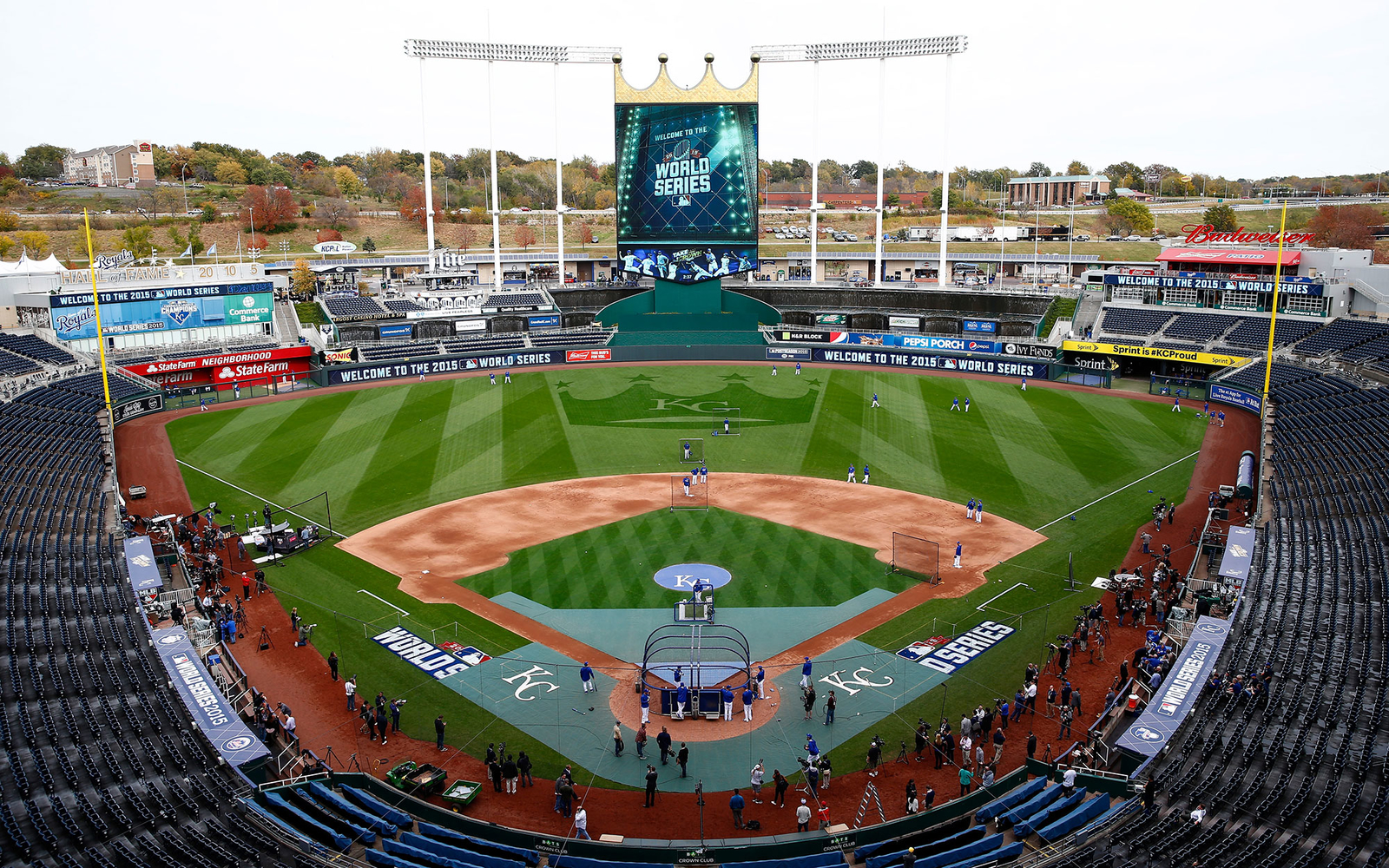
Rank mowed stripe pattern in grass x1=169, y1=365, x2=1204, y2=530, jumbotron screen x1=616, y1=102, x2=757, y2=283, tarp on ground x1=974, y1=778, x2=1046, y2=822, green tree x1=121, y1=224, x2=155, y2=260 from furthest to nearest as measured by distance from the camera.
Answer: green tree x1=121, y1=224, x2=155, y2=260 < jumbotron screen x1=616, y1=102, x2=757, y2=283 < mowed stripe pattern in grass x1=169, y1=365, x2=1204, y2=530 < tarp on ground x1=974, y1=778, x2=1046, y2=822

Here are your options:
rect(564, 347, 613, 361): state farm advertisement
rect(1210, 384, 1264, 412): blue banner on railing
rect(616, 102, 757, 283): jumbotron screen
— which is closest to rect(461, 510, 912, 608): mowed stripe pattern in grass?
rect(1210, 384, 1264, 412): blue banner on railing

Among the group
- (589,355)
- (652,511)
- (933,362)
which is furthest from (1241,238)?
(652,511)

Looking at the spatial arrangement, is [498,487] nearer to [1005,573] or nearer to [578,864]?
[1005,573]

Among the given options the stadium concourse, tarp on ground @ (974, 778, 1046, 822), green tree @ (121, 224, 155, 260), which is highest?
green tree @ (121, 224, 155, 260)

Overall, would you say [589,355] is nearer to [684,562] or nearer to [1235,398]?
[684,562]

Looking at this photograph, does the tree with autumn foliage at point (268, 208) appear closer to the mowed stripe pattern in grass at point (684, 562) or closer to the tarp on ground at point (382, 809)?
the mowed stripe pattern in grass at point (684, 562)

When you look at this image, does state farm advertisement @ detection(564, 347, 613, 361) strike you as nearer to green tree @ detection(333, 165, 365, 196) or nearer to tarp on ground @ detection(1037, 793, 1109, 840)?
tarp on ground @ detection(1037, 793, 1109, 840)
